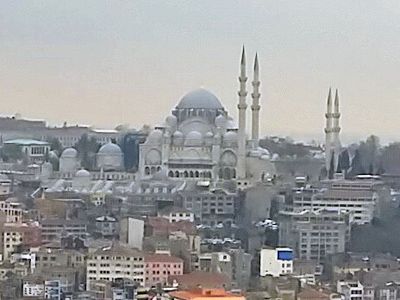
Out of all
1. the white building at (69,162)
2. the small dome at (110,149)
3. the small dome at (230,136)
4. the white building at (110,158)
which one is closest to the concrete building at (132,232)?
the white building at (69,162)

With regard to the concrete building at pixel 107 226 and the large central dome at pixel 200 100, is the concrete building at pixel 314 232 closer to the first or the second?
the concrete building at pixel 107 226

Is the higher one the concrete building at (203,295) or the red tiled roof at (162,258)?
the red tiled roof at (162,258)

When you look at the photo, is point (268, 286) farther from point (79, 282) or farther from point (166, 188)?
point (166, 188)

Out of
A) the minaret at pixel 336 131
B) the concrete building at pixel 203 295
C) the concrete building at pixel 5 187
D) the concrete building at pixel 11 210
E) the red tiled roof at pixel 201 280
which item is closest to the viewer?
the concrete building at pixel 203 295

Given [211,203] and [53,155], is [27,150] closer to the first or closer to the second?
[53,155]

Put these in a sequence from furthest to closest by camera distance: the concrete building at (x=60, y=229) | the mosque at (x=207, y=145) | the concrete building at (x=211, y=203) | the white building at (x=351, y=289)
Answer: the mosque at (x=207, y=145)
the concrete building at (x=211, y=203)
the concrete building at (x=60, y=229)
the white building at (x=351, y=289)

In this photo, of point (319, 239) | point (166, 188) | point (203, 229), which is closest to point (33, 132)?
point (166, 188)

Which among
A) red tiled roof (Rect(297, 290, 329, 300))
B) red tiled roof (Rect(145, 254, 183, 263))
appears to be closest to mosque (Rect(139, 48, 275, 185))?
red tiled roof (Rect(145, 254, 183, 263))
